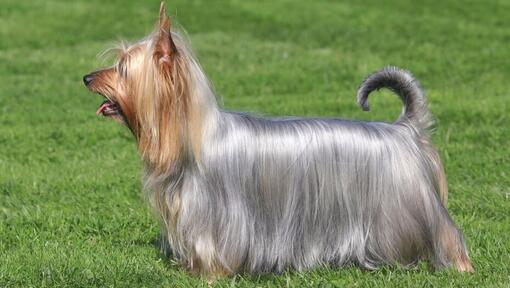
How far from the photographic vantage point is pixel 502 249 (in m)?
6.83

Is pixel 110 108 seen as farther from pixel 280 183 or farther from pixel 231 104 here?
pixel 231 104

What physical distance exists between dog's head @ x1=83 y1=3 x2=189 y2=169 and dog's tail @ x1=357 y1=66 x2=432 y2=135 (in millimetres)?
1320

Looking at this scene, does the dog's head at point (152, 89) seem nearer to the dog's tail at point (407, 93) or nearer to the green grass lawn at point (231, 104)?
the green grass lawn at point (231, 104)

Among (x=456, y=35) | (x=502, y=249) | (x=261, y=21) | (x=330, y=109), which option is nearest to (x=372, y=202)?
(x=502, y=249)

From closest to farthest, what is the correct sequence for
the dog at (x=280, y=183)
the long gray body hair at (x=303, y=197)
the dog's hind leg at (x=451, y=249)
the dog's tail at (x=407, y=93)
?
the dog at (x=280, y=183)
the long gray body hair at (x=303, y=197)
the dog's hind leg at (x=451, y=249)
the dog's tail at (x=407, y=93)

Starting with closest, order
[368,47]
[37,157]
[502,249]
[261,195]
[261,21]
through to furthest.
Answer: [261,195], [502,249], [37,157], [368,47], [261,21]

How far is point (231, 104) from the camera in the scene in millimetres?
12891

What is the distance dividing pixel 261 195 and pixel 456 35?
1214 cm

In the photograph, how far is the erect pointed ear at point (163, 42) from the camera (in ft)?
18.7

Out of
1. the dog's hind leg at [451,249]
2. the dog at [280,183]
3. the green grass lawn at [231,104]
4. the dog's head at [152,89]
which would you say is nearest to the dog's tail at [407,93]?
the dog at [280,183]

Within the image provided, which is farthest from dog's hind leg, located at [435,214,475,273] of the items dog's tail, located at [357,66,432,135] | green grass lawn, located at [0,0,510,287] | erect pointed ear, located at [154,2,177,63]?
erect pointed ear, located at [154,2,177,63]

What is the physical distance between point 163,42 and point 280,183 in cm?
117

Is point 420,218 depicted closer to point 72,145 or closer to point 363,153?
point 363,153

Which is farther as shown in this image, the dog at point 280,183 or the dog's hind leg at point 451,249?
the dog's hind leg at point 451,249
